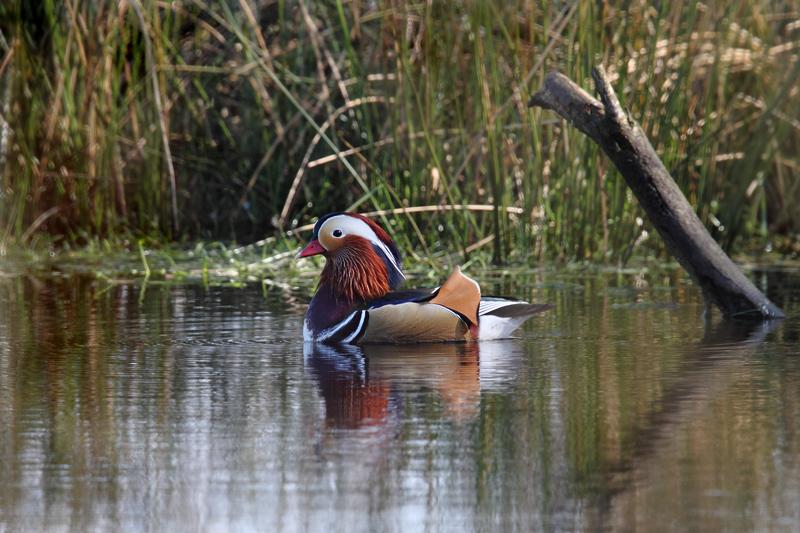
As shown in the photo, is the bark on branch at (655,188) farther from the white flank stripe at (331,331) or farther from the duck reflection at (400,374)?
the white flank stripe at (331,331)

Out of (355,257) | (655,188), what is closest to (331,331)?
(355,257)

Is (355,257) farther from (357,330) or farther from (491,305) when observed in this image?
(491,305)

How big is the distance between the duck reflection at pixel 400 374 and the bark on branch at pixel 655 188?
1.17 m

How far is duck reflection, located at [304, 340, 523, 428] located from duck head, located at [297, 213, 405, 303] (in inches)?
13.7

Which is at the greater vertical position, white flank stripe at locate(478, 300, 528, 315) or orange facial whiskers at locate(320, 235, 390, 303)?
orange facial whiskers at locate(320, 235, 390, 303)

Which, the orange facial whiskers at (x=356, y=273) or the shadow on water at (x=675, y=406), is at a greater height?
the orange facial whiskers at (x=356, y=273)

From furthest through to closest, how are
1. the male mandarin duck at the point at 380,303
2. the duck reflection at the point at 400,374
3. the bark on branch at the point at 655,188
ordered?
1. the bark on branch at the point at 655,188
2. the male mandarin duck at the point at 380,303
3. the duck reflection at the point at 400,374

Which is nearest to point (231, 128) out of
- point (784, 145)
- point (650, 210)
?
point (784, 145)

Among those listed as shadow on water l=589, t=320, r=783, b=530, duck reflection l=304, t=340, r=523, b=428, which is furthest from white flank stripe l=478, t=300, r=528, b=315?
shadow on water l=589, t=320, r=783, b=530

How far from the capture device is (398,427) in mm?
5316

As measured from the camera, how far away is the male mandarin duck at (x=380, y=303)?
7508 mm

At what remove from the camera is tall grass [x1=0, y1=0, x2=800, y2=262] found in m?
10.8

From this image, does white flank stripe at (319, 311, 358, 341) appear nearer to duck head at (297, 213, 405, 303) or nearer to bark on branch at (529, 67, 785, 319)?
duck head at (297, 213, 405, 303)

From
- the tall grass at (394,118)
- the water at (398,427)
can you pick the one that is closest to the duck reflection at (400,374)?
the water at (398,427)
